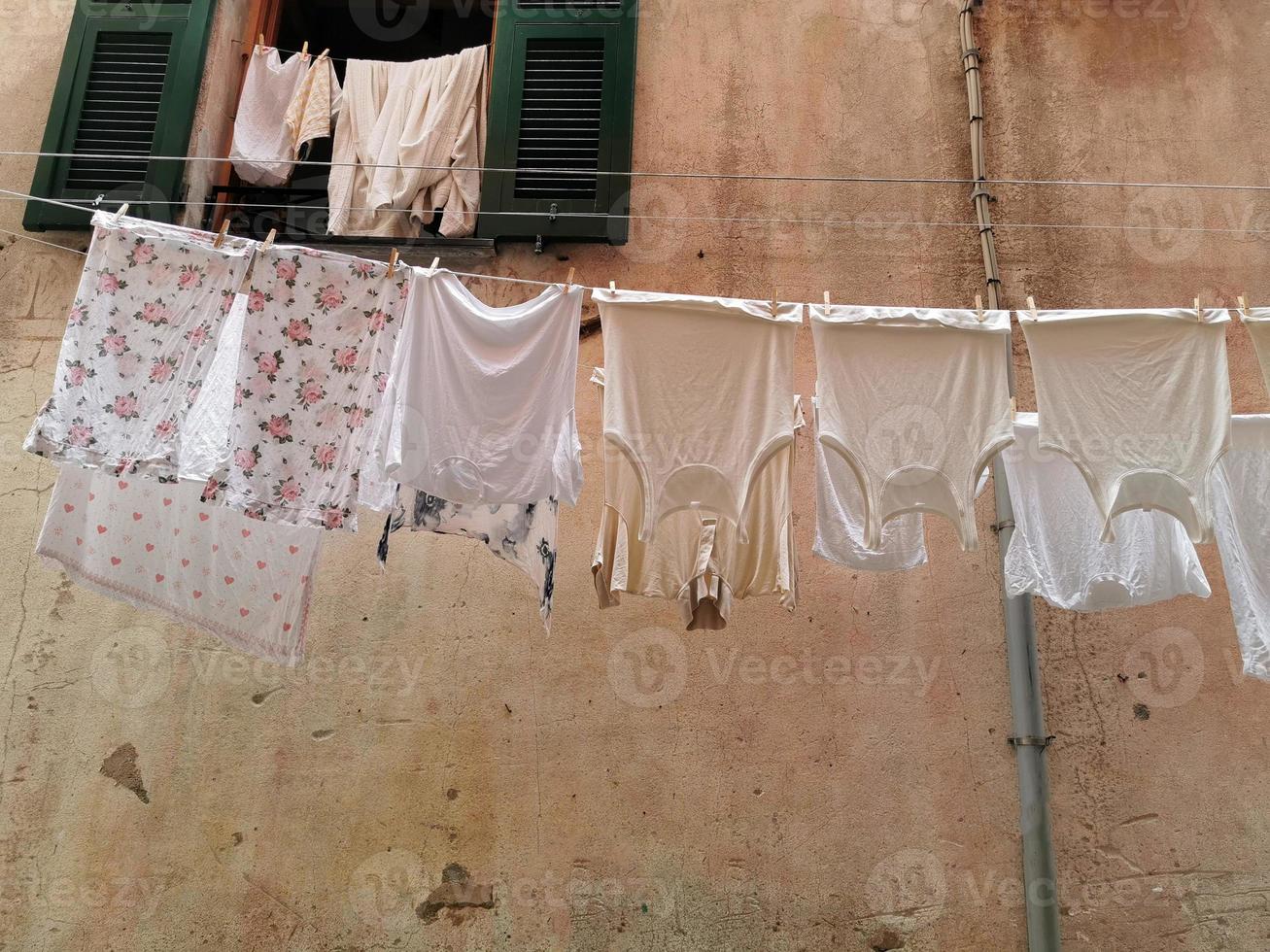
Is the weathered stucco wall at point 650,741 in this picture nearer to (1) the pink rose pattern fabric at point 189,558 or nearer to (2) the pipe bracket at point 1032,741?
(2) the pipe bracket at point 1032,741

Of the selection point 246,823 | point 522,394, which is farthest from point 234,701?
point 522,394

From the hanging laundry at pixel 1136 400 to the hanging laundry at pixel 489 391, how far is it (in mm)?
1641

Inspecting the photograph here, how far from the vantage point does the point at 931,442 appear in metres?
3.67

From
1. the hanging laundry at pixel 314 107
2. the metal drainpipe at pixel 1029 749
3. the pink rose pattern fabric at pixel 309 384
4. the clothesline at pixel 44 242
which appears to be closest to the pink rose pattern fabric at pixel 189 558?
the pink rose pattern fabric at pixel 309 384

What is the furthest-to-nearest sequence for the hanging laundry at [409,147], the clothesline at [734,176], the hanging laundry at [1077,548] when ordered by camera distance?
the hanging laundry at [409,147]
the clothesline at [734,176]
the hanging laundry at [1077,548]

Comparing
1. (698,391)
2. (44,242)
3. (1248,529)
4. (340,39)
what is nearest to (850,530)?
(698,391)

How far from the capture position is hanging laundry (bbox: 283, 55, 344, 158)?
562 cm

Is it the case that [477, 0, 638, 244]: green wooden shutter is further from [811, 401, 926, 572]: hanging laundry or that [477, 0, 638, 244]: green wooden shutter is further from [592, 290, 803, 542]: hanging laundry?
[811, 401, 926, 572]: hanging laundry

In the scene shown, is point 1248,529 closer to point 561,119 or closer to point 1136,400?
point 1136,400

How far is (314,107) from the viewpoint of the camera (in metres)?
5.66

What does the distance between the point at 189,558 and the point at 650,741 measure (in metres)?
2.01

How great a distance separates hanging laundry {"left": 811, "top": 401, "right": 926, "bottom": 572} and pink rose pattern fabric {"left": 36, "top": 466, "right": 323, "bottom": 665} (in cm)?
201

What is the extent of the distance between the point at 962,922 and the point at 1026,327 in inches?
93.5

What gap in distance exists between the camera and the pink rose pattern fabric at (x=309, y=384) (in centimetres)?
359
